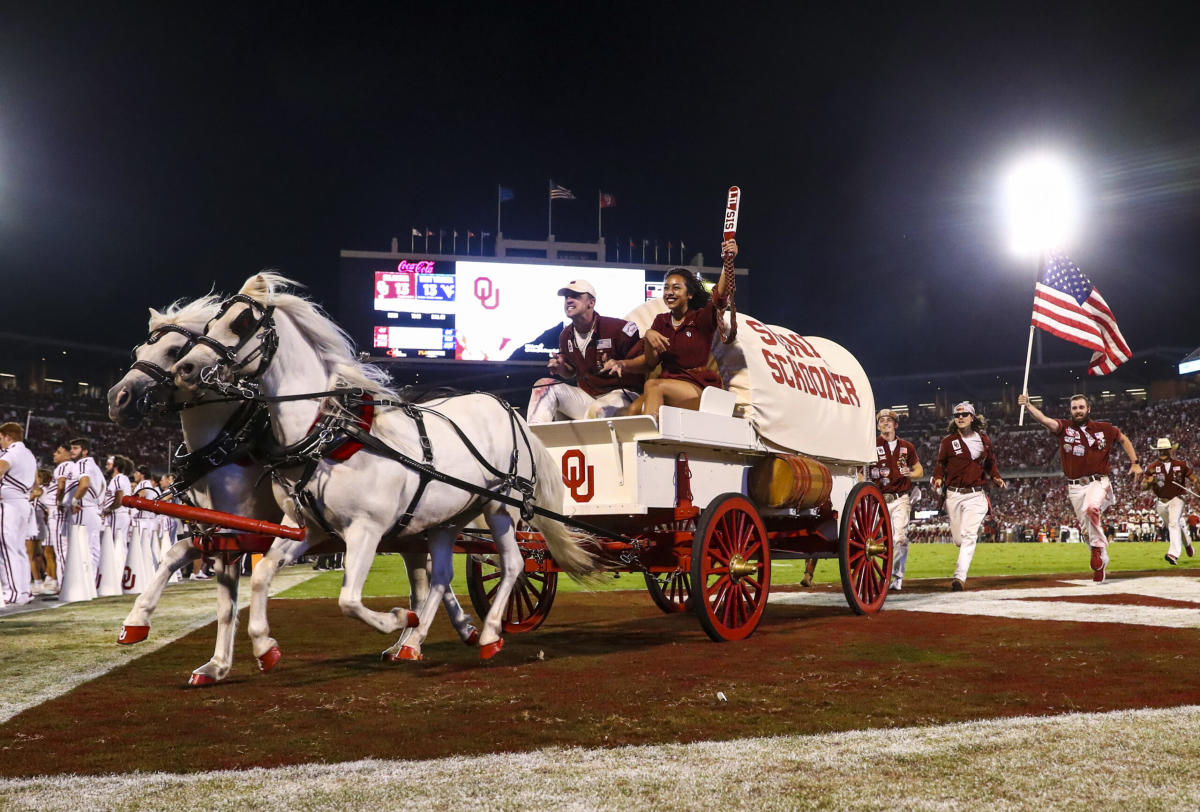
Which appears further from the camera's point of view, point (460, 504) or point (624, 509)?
point (624, 509)

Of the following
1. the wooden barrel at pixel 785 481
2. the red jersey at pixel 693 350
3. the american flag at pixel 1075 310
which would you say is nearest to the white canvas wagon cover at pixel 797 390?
the wooden barrel at pixel 785 481

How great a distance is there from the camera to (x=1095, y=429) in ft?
42.5

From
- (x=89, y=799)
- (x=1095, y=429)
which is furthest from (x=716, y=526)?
(x=1095, y=429)

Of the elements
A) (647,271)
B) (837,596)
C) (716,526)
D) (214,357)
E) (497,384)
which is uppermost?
(647,271)

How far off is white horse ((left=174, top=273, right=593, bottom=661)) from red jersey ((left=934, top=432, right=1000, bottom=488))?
7.51 metres

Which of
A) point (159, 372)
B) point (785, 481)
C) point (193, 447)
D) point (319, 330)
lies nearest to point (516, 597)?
point (785, 481)

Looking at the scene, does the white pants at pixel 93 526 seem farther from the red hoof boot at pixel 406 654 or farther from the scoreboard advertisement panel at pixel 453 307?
the scoreboard advertisement panel at pixel 453 307

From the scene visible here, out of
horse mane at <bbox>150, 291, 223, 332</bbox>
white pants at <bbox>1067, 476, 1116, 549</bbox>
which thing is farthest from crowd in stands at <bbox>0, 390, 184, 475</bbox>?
→ horse mane at <bbox>150, 291, 223, 332</bbox>

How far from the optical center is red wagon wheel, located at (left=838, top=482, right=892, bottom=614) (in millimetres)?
8664

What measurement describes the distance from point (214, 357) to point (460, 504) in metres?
1.75

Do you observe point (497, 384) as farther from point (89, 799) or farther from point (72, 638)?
point (89, 799)

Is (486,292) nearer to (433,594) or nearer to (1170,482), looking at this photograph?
(1170,482)

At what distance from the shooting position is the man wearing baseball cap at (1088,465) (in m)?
12.6

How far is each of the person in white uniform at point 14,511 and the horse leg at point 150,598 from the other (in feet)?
23.6
